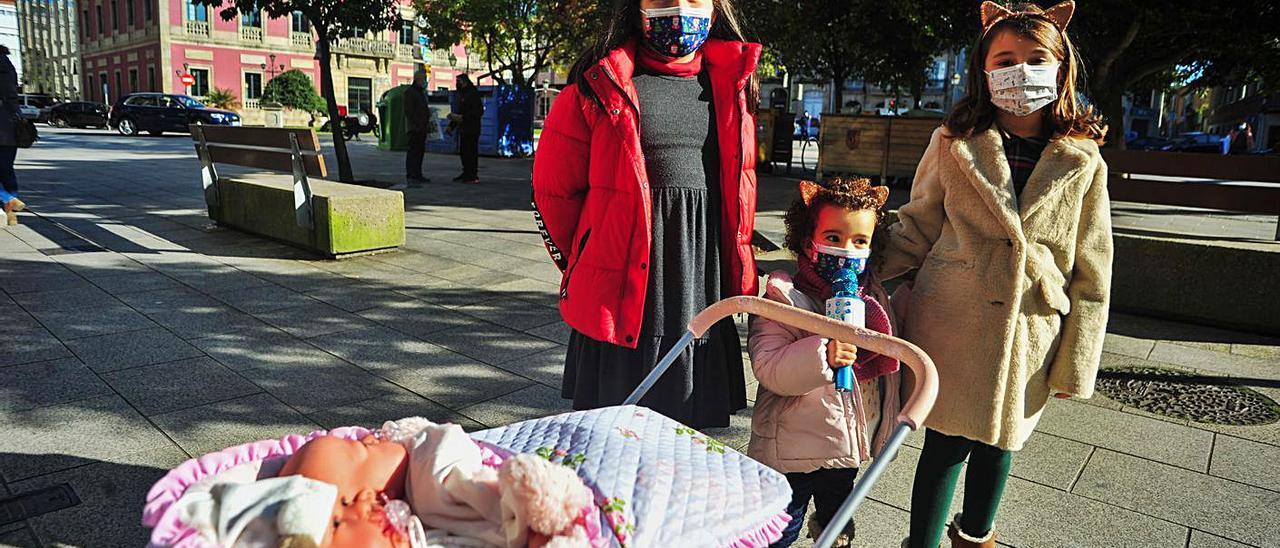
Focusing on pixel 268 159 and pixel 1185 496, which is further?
pixel 268 159

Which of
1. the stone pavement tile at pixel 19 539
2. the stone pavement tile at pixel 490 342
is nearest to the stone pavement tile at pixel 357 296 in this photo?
the stone pavement tile at pixel 490 342

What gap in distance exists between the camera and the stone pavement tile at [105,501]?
8.66 feet

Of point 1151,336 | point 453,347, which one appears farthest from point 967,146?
point 1151,336

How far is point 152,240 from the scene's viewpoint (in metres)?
7.70

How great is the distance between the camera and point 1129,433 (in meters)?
3.85

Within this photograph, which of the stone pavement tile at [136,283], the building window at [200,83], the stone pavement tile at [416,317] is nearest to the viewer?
the stone pavement tile at [416,317]

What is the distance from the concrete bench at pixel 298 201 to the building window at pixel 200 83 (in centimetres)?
4132

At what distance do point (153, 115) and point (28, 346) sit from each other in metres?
28.5

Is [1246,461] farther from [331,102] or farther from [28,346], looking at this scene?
[331,102]

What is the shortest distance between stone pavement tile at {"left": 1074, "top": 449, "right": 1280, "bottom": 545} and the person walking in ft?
30.7

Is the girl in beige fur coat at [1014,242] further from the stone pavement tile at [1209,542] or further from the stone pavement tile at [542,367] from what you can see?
the stone pavement tile at [542,367]

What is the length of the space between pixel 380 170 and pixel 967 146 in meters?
15.3

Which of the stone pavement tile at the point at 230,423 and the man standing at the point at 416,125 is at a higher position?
the man standing at the point at 416,125

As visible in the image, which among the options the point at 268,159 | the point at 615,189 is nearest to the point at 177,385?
the point at 615,189
